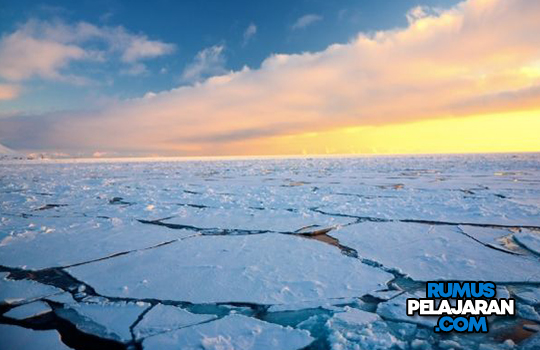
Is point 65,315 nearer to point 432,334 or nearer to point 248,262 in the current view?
point 248,262

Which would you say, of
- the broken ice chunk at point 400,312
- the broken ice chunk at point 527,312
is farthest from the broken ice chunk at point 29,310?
the broken ice chunk at point 527,312

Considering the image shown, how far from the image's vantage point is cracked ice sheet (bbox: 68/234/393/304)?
2.13 metres

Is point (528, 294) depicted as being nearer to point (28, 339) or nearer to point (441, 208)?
point (28, 339)

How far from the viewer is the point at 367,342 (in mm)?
1559

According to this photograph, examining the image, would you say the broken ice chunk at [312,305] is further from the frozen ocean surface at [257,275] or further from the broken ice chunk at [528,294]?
the broken ice chunk at [528,294]

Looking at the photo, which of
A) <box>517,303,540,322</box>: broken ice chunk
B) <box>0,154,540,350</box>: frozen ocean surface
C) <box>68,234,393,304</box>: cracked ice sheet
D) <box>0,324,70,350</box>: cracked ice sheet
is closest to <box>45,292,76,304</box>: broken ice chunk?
<box>0,154,540,350</box>: frozen ocean surface

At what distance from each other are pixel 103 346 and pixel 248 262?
51.1 inches

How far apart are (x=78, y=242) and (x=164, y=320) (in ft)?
7.05

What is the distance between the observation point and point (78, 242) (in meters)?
3.40

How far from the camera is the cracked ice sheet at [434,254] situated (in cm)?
237

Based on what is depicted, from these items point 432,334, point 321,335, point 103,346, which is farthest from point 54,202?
point 432,334

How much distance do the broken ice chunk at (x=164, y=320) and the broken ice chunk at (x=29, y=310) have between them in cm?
64

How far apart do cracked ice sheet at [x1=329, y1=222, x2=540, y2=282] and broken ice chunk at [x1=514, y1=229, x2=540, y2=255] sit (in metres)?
0.32

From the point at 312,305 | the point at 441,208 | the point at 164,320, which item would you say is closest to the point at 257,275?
the point at 312,305
